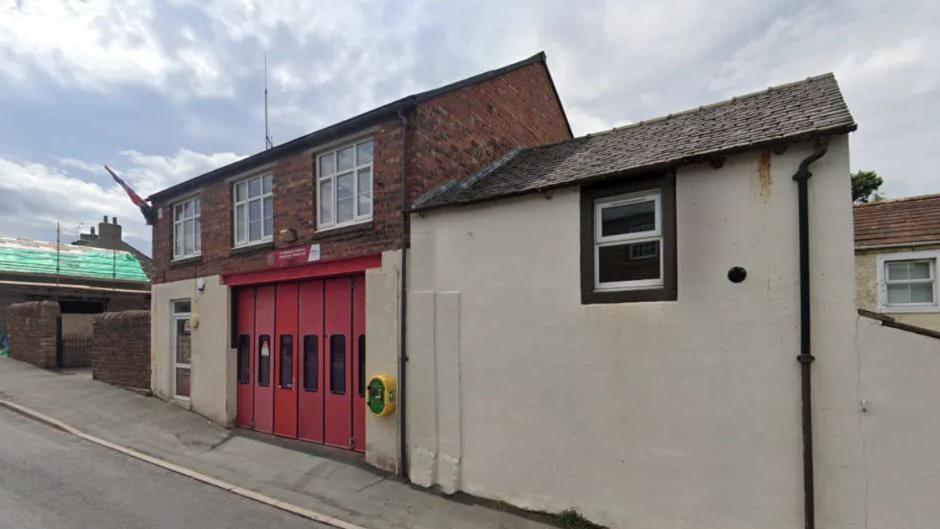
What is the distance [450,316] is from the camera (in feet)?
22.4

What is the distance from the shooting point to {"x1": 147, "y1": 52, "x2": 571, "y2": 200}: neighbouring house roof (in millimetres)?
7535

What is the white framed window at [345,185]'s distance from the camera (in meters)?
8.12

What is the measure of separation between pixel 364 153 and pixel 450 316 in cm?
323

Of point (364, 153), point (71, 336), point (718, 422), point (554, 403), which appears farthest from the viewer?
point (71, 336)

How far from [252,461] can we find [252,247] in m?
4.01

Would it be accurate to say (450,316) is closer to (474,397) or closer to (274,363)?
(474,397)

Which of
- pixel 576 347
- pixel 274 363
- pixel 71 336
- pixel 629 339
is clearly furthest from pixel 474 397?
pixel 71 336

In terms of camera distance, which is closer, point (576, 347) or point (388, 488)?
point (576, 347)

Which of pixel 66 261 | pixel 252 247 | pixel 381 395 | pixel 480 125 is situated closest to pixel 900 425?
pixel 381 395

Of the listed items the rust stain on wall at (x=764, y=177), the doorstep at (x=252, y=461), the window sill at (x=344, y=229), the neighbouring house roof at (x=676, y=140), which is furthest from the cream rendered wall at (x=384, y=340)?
the rust stain on wall at (x=764, y=177)

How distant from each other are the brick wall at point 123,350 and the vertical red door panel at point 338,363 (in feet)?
22.2

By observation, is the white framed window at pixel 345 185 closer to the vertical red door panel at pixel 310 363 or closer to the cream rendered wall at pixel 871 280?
the vertical red door panel at pixel 310 363

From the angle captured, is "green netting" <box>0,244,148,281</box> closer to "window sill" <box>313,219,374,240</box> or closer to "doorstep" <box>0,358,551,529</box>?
"doorstep" <box>0,358,551,529</box>

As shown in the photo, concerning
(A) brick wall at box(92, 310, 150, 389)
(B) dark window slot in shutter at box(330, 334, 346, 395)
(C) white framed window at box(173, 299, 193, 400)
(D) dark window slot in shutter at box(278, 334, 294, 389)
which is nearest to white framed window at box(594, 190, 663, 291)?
(B) dark window slot in shutter at box(330, 334, 346, 395)
